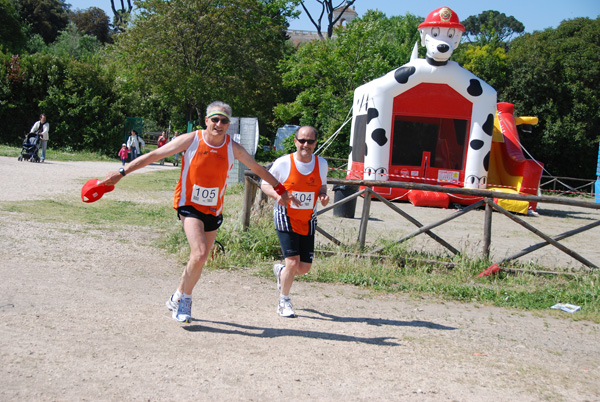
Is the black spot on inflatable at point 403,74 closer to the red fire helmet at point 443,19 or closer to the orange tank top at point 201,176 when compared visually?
the red fire helmet at point 443,19

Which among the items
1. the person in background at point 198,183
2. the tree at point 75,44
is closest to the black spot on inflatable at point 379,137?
the person in background at point 198,183

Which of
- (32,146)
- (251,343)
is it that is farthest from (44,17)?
(251,343)

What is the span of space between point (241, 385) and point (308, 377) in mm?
507

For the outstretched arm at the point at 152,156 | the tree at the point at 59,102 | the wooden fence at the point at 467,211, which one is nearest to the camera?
the outstretched arm at the point at 152,156

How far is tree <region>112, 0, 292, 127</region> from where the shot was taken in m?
31.0

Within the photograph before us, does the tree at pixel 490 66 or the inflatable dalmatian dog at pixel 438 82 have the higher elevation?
the tree at pixel 490 66

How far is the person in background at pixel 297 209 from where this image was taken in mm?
5434

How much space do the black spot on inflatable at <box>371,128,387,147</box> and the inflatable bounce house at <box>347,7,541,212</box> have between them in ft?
0.10

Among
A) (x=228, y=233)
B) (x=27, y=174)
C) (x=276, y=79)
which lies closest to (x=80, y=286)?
(x=228, y=233)

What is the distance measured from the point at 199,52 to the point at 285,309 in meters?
29.3

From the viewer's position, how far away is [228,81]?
33031 mm

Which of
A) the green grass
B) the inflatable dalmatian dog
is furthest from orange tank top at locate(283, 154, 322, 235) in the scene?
the inflatable dalmatian dog

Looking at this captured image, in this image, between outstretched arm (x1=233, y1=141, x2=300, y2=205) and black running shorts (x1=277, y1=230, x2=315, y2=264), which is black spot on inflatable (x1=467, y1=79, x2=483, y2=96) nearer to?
black running shorts (x1=277, y1=230, x2=315, y2=264)

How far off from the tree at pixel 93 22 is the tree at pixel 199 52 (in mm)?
Answer: 30518
